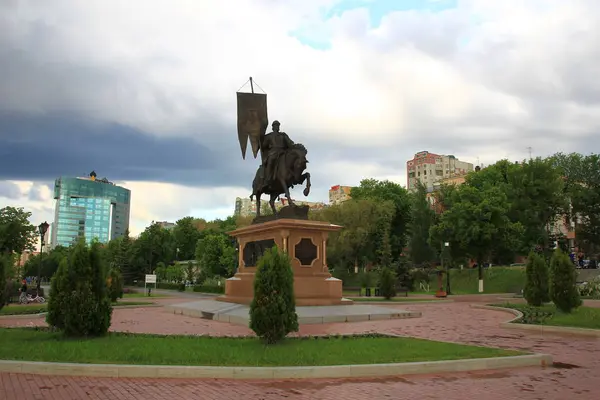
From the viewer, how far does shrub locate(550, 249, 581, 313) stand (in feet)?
59.6

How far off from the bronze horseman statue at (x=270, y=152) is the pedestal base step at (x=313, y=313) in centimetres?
457

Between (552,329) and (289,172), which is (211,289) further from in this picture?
(552,329)

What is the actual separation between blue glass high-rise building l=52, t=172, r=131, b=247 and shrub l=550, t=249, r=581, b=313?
172 meters

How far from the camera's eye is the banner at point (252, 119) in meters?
23.2

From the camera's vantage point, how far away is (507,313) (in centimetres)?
2156

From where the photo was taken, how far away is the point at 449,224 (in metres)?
50.4

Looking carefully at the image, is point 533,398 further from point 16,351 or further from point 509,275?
point 509,275

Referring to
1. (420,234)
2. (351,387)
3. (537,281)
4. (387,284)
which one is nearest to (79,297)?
(351,387)

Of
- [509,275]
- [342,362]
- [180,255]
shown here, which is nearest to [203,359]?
[342,362]

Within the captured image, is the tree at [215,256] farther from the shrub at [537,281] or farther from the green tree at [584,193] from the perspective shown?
the shrub at [537,281]

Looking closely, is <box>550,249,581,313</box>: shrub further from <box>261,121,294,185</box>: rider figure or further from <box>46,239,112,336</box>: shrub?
<box>46,239,112,336</box>: shrub

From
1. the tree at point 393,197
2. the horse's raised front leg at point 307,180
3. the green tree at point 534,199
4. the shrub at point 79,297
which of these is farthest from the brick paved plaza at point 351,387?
the tree at point 393,197

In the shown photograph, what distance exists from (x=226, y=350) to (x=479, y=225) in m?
43.0

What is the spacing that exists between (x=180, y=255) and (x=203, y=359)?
91.5 metres
